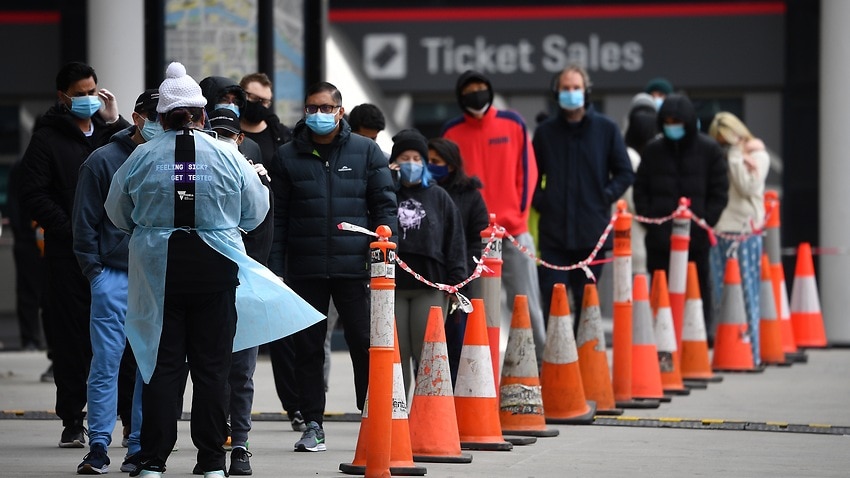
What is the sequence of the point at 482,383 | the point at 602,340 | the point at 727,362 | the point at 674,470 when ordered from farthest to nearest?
the point at 727,362 < the point at 602,340 < the point at 482,383 < the point at 674,470

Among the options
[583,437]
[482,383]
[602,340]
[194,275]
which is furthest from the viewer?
[602,340]

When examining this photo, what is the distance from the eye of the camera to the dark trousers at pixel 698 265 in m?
14.8

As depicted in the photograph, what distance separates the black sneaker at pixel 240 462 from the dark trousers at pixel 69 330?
1.48 meters

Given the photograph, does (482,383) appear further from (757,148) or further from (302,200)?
(757,148)

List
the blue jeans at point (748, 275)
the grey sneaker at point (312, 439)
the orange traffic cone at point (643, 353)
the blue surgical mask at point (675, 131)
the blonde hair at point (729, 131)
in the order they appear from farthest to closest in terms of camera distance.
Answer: the blonde hair at point (729, 131), the blue jeans at point (748, 275), the blue surgical mask at point (675, 131), the orange traffic cone at point (643, 353), the grey sneaker at point (312, 439)

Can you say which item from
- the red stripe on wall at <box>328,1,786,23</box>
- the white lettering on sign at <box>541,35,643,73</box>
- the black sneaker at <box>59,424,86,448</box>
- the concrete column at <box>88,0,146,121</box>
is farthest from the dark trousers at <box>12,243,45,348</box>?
the black sneaker at <box>59,424,86,448</box>

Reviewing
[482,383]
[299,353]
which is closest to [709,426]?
[482,383]

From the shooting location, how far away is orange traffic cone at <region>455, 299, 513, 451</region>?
970 centimetres

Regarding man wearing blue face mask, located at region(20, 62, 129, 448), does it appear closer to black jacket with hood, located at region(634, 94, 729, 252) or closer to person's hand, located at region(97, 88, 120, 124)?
person's hand, located at region(97, 88, 120, 124)

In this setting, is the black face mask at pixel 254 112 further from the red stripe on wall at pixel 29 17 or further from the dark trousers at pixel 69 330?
the red stripe on wall at pixel 29 17

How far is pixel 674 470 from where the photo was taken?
9047mm

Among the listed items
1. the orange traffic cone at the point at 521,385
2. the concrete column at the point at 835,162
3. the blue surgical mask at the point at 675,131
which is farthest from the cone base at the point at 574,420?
the concrete column at the point at 835,162

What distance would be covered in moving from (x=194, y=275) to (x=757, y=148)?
30.3 ft

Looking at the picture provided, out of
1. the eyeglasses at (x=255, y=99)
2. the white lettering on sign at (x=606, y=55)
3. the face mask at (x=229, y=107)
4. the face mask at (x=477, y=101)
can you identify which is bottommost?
the face mask at (x=229, y=107)
